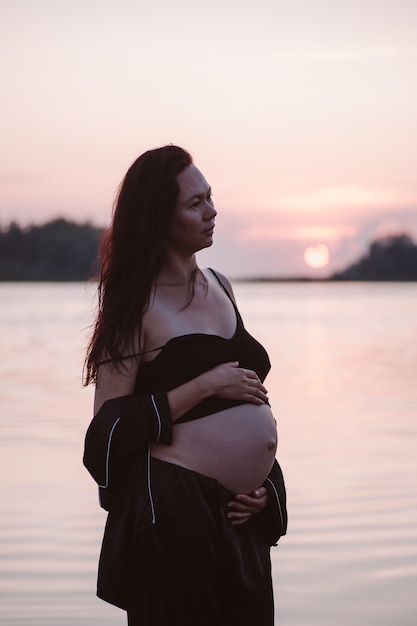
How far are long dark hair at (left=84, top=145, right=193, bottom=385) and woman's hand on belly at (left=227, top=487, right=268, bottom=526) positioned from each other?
48 centimetres

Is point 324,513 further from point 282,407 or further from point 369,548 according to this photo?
point 282,407

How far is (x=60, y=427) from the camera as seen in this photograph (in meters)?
12.0

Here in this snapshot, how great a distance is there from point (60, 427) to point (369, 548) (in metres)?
5.79

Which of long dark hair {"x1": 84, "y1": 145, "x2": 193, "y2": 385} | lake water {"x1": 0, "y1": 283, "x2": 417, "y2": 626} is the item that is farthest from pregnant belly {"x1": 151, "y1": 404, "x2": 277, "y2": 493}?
lake water {"x1": 0, "y1": 283, "x2": 417, "y2": 626}

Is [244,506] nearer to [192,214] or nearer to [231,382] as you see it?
[231,382]

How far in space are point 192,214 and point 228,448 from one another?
615 millimetres

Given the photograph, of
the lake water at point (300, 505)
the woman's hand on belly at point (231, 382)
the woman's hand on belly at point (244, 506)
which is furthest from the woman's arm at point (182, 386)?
the lake water at point (300, 505)

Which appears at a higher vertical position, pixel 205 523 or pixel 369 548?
pixel 205 523

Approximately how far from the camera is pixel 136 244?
3.44 meters

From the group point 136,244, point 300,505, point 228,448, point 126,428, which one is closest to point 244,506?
point 228,448

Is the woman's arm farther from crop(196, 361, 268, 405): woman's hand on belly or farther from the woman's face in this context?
the woman's face

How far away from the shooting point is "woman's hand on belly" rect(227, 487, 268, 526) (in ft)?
11.3

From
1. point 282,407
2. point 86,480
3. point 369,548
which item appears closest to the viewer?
point 369,548

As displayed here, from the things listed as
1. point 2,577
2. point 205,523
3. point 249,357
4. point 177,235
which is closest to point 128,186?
point 177,235
